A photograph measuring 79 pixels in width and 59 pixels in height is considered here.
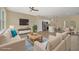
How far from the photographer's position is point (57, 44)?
62.3 inches

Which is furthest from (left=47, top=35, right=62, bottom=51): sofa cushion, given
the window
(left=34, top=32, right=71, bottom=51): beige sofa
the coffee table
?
the window

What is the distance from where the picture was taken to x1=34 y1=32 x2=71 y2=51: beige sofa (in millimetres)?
1588

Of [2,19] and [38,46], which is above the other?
[2,19]

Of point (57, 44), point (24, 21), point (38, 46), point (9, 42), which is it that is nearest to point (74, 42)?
point (57, 44)

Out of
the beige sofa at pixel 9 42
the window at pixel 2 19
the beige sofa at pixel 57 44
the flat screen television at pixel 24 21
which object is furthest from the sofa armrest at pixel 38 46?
the window at pixel 2 19

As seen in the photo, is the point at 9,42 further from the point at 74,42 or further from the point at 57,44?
the point at 74,42

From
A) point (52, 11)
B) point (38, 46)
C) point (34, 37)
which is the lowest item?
point (38, 46)

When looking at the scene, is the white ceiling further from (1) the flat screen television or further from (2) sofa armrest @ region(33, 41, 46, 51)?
(2) sofa armrest @ region(33, 41, 46, 51)

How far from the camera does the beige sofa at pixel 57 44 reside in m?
1.59

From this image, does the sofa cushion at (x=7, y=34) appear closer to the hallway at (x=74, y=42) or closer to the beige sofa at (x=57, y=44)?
the beige sofa at (x=57, y=44)

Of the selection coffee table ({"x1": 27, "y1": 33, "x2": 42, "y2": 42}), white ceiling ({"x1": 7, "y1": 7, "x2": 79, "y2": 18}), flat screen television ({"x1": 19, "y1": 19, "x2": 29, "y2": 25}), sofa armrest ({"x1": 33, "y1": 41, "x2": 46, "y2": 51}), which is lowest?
sofa armrest ({"x1": 33, "y1": 41, "x2": 46, "y2": 51})

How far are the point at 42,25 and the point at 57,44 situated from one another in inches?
12.3
